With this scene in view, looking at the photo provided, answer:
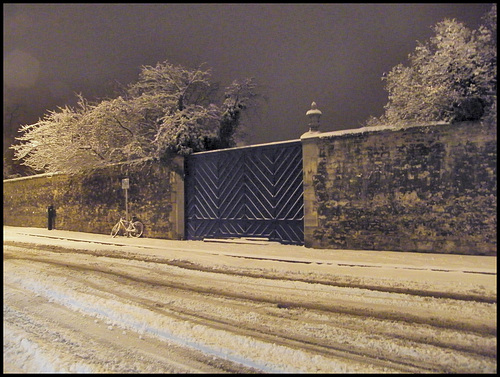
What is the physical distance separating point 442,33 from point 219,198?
798 cm

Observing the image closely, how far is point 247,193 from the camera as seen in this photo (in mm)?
11047

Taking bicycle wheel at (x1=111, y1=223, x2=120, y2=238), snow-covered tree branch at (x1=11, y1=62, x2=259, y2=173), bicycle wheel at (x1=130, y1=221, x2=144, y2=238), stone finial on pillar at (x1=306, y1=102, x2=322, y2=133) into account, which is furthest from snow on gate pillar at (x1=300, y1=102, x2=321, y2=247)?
bicycle wheel at (x1=111, y1=223, x2=120, y2=238)

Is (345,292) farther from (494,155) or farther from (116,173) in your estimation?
(116,173)

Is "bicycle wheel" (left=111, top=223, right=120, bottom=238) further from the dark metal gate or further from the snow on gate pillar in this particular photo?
the snow on gate pillar

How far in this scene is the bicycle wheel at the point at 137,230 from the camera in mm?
13438

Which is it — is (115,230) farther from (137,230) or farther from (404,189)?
(404,189)

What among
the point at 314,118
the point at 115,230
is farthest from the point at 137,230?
the point at 314,118

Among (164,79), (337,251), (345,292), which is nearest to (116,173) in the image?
(164,79)

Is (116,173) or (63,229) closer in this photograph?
(116,173)

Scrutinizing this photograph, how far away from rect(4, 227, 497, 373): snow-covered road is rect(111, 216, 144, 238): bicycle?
18.7 feet

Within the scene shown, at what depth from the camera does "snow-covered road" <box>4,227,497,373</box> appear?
3.15m

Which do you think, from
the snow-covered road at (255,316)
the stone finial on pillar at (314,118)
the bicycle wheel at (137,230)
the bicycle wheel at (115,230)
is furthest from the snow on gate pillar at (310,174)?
the bicycle wheel at (115,230)

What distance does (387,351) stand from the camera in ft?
10.8

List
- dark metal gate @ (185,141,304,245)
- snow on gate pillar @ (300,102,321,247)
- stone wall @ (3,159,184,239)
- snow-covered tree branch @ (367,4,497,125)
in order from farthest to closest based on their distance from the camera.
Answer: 1. stone wall @ (3,159,184,239)
2. dark metal gate @ (185,141,304,245)
3. snow on gate pillar @ (300,102,321,247)
4. snow-covered tree branch @ (367,4,497,125)
